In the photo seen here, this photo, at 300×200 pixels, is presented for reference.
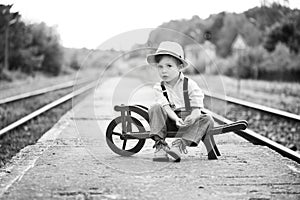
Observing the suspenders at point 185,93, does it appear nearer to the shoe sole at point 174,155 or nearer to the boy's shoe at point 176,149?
the boy's shoe at point 176,149

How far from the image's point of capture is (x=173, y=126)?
4840 millimetres

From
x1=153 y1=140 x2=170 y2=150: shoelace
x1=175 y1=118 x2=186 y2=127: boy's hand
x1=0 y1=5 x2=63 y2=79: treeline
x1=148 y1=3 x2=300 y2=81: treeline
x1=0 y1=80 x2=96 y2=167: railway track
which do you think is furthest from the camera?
x1=0 y1=5 x2=63 y2=79: treeline

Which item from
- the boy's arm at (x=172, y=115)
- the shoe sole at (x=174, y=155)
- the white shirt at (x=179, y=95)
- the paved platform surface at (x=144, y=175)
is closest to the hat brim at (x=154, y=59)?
the white shirt at (x=179, y=95)

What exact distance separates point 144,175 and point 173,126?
73cm

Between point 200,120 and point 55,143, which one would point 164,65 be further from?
point 55,143

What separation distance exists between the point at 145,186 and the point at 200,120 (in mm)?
1214

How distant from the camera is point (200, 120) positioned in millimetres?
4836

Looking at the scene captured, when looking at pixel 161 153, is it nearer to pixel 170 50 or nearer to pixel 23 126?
pixel 170 50

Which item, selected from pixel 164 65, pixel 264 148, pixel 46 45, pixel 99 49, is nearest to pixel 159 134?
pixel 164 65

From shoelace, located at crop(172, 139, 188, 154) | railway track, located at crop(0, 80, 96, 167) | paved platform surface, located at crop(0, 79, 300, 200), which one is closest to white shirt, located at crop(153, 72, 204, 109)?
shoelace, located at crop(172, 139, 188, 154)

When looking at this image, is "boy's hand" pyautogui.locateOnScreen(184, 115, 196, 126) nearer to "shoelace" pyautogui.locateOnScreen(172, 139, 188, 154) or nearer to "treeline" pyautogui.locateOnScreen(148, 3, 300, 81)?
"shoelace" pyautogui.locateOnScreen(172, 139, 188, 154)

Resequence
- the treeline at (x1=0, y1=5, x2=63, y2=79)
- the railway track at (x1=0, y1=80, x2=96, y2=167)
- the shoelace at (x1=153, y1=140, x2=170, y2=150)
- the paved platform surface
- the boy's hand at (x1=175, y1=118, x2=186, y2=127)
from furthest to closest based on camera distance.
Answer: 1. the treeline at (x1=0, y1=5, x2=63, y2=79)
2. the railway track at (x1=0, y1=80, x2=96, y2=167)
3. the shoelace at (x1=153, y1=140, x2=170, y2=150)
4. the boy's hand at (x1=175, y1=118, x2=186, y2=127)
5. the paved platform surface

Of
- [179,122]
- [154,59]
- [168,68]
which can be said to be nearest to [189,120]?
[179,122]

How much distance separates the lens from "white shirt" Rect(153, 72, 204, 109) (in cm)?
476
